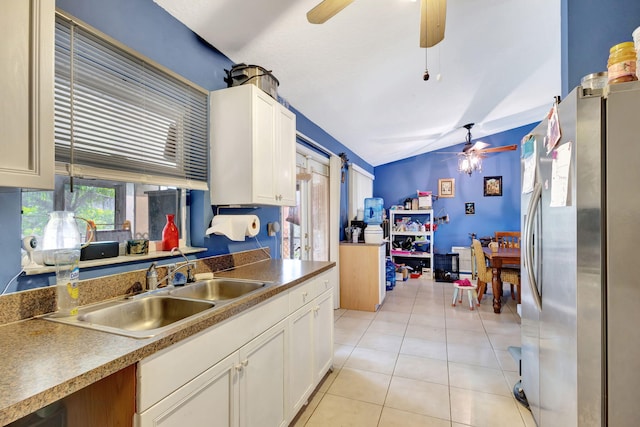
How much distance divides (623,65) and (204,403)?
6.83 feet

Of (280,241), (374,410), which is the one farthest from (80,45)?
(374,410)

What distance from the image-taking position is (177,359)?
3.25 ft

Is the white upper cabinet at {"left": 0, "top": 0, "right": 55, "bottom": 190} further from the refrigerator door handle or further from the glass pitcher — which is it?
the refrigerator door handle

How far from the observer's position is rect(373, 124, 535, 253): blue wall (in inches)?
238

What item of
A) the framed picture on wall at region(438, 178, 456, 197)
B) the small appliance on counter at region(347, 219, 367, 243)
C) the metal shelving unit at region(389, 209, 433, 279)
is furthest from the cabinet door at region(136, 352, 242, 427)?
the framed picture on wall at region(438, 178, 456, 197)

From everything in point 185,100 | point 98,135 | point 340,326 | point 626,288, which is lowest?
point 340,326

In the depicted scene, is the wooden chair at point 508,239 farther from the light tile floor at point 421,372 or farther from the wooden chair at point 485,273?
the light tile floor at point 421,372

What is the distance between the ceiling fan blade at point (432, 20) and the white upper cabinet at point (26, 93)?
154cm

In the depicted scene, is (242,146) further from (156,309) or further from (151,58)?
(156,309)

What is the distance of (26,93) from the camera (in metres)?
0.88

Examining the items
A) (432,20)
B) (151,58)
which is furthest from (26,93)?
(432,20)

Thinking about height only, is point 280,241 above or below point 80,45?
below

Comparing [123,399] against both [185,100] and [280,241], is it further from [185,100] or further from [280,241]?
[280,241]

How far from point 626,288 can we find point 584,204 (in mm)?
334
